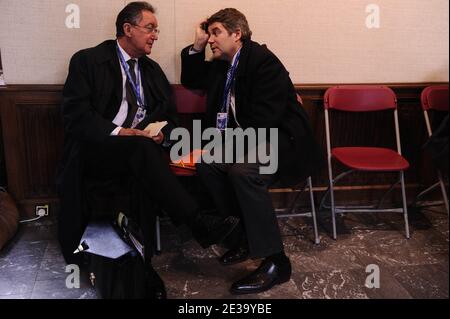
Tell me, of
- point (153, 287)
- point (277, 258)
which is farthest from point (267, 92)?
point (153, 287)

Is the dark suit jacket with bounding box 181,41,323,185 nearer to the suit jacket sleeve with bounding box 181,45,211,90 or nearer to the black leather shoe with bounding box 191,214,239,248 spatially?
the suit jacket sleeve with bounding box 181,45,211,90

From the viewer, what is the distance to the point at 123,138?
108 inches

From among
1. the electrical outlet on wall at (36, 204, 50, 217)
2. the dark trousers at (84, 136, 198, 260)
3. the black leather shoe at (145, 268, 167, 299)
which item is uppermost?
the dark trousers at (84, 136, 198, 260)

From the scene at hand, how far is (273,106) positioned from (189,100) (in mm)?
723

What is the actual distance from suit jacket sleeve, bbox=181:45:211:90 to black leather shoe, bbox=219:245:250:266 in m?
1.11

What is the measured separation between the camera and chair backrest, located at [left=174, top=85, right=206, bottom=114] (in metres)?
3.29

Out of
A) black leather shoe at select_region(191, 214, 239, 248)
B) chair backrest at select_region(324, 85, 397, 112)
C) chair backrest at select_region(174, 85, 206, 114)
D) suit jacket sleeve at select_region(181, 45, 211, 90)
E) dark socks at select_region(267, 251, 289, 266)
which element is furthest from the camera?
chair backrest at select_region(324, 85, 397, 112)

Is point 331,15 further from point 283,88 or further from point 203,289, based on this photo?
point 203,289

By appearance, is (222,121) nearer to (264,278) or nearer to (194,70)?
(194,70)

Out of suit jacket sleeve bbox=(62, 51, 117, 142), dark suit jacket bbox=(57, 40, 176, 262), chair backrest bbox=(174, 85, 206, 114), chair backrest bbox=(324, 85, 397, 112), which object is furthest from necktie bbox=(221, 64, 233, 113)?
chair backrest bbox=(324, 85, 397, 112)

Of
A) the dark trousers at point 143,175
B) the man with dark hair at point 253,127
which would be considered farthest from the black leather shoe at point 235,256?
the dark trousers at point 143,175

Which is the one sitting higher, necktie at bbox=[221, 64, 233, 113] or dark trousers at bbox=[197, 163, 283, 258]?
necktie at bbox=[221, 64, 233, 113]

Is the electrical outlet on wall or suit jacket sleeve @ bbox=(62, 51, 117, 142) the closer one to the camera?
suit jacket sleeve @ bbox=(62, 51, 117, 142)

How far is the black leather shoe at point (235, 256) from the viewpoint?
9.19 ft
